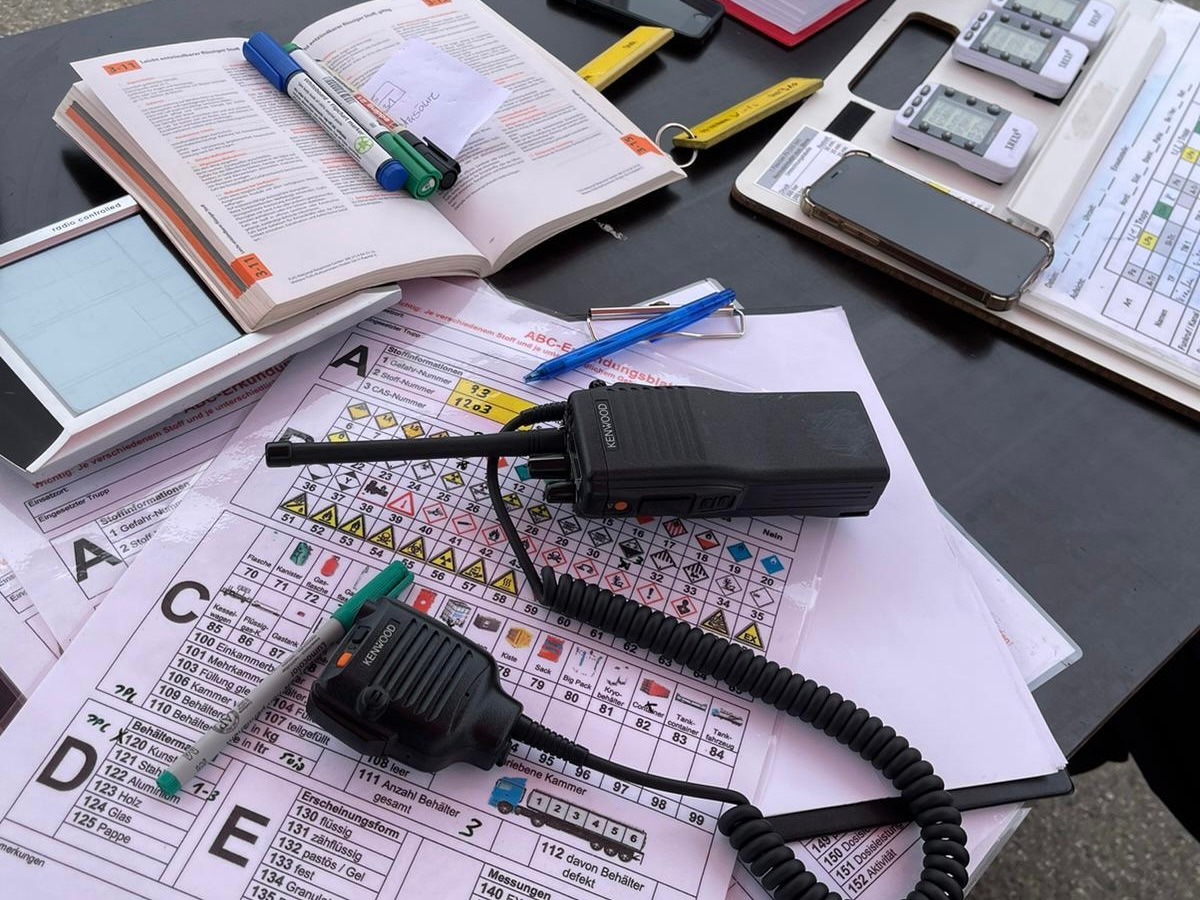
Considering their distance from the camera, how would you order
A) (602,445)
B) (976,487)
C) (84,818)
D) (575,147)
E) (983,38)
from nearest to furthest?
Answer: (84,818), (602,445), (976,487), (575,147), (983,38)

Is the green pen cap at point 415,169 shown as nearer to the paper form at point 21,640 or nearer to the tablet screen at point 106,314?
the tablet screen at point 106,314

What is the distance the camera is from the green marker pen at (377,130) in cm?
77

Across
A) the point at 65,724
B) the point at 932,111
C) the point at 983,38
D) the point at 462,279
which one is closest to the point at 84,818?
the point at 65,724

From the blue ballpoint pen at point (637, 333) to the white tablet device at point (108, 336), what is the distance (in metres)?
0.13

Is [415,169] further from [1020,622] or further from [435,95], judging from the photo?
[1020,622]

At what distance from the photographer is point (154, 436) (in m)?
0.65

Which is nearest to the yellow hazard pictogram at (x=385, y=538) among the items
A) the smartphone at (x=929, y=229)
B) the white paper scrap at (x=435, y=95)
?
the white paper scrap at (x=435, y=95)

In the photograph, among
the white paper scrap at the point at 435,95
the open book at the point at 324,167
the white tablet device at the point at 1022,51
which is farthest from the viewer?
the white tablet device at the point at 1022,51

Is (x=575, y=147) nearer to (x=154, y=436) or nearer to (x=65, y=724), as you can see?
(x=154, y=436)

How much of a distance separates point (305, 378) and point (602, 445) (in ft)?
0.78

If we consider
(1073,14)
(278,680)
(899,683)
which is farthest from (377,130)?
(1073,14)

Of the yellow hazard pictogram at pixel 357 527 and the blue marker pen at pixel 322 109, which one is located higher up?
the blue marker pen at pixel 322 109

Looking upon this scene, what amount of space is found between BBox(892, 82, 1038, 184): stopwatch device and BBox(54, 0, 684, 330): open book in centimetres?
23

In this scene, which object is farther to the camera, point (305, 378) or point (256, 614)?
point (305, 378)
